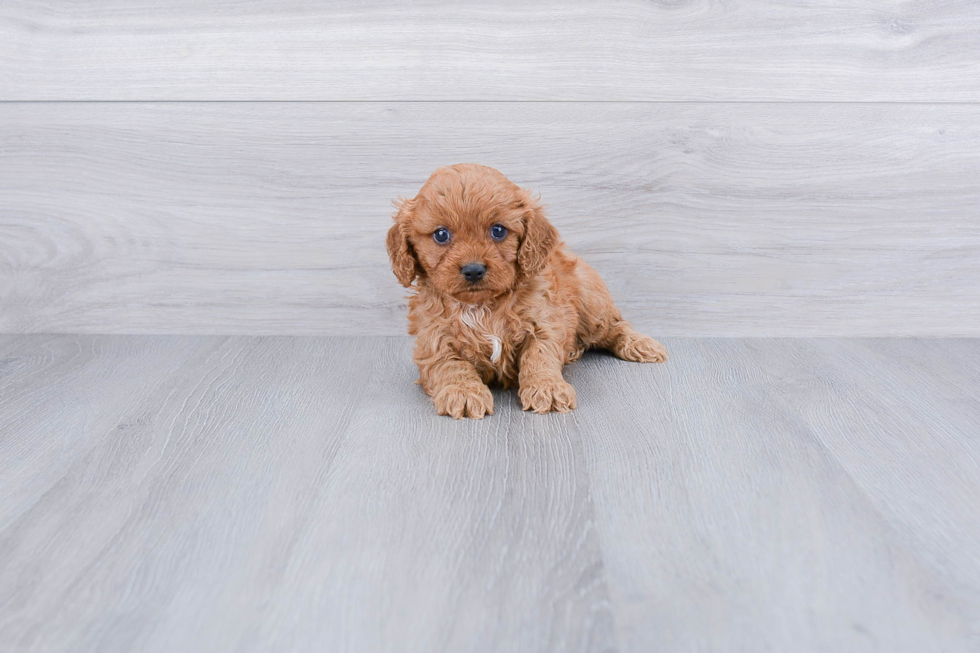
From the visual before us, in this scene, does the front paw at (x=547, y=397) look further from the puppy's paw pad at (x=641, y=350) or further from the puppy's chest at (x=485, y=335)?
the puppy's paw pad at (x=641, y=350)

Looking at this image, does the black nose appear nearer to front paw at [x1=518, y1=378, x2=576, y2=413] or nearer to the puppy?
the puppy

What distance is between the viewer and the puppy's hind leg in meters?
2.01

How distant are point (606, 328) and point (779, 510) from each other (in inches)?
35.5

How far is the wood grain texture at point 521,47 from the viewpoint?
2100 millimetres

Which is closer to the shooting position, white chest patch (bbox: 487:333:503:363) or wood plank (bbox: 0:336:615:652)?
wood plank (bbox: 0:336:615:652)

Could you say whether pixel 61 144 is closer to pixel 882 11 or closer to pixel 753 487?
pixel 753 487

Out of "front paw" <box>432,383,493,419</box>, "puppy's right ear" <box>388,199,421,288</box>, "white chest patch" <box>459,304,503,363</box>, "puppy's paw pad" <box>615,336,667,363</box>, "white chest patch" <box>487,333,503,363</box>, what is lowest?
"puppy's paw pad" <box>615,336,667,363</box>

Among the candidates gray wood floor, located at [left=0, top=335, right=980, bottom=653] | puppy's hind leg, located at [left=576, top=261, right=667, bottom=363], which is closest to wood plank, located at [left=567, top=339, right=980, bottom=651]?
gray wood floor, located at [left=0, top=335, right=980, bottom=653]

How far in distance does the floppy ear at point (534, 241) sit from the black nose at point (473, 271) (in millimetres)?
119

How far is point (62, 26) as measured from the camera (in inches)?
85.4

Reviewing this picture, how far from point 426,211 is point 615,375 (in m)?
0.66

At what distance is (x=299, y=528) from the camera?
3.93 ft

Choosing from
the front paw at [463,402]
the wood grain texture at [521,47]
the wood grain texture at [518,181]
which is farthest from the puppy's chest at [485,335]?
the wood grain texture at [521,47]

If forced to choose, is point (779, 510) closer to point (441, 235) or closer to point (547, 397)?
point (547, 397)
